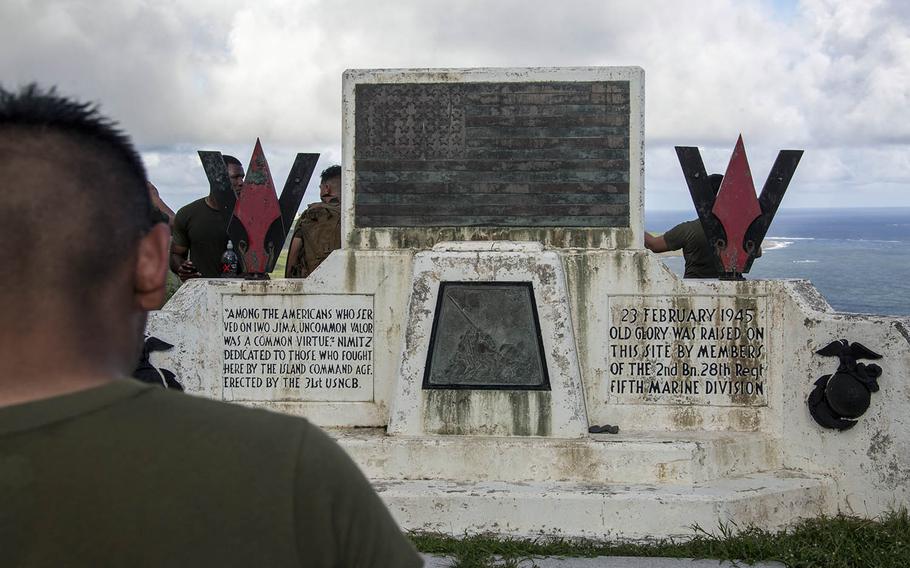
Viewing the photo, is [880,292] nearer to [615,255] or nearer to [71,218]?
[615,255]

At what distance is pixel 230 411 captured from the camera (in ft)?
5.31

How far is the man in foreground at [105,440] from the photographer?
152cm

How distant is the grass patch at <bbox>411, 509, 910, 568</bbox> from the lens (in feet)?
19.3

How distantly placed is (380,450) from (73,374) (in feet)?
17.0

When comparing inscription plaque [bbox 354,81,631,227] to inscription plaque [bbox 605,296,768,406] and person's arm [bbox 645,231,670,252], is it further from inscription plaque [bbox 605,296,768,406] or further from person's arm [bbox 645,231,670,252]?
person's arm [bbox 645,231,670,252]

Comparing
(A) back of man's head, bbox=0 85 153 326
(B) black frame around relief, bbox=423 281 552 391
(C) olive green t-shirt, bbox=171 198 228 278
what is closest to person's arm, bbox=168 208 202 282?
(C) olive green t-shirt, bbox=171 198 228 278

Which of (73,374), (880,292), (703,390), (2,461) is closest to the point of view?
(2,461)

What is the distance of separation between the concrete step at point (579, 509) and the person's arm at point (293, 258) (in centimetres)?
267

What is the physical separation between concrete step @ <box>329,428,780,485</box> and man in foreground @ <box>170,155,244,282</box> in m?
2.52

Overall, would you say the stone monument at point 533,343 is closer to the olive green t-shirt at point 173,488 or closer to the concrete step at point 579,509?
the concrete step at point 579,509

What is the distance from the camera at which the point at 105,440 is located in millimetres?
1547

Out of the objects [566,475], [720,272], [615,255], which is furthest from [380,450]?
[720,272]

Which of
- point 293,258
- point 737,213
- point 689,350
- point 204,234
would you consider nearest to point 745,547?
point 689,350

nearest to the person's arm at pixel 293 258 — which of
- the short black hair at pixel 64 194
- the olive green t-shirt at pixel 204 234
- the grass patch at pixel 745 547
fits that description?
the olive green t-shirt at pixel 204 234
